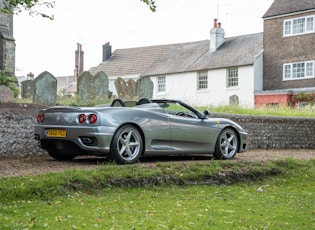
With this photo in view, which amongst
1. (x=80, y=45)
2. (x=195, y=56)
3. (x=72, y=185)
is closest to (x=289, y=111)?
(x=72, y=185)

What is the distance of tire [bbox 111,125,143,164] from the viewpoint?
32.1 ft

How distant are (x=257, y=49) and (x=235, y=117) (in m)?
22.6

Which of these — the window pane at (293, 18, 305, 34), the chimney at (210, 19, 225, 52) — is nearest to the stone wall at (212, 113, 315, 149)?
the window pane at (293, 18, 305, 34)

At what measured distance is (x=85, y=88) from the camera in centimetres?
1438

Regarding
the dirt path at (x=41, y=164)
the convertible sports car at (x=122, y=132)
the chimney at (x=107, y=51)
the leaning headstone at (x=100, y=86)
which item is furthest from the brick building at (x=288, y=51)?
the dirt path at (x=41, y=164)

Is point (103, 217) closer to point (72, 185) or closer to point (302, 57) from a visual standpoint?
point (72, 185)

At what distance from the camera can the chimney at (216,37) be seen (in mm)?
41156

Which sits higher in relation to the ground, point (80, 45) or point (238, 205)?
point (80, 45)

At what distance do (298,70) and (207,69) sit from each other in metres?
6.38

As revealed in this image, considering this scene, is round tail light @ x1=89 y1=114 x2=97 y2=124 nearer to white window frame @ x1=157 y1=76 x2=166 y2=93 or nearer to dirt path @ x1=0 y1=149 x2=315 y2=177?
dirt path @ x1=0 y1=149 x2=315 y2=177

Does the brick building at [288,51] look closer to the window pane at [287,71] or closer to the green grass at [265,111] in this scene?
the window pane at [287,71]

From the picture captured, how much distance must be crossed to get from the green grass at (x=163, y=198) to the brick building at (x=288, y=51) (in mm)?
24820

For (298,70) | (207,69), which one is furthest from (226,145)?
(207,69)

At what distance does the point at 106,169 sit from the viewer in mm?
8984
